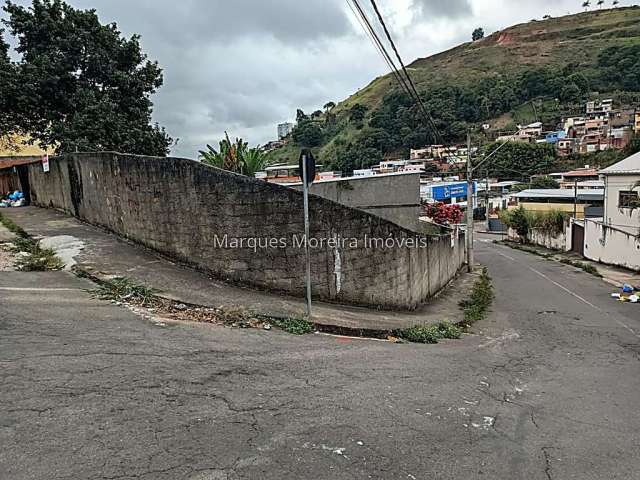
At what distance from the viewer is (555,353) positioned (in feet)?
24.4

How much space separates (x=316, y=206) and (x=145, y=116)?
51.3 feet

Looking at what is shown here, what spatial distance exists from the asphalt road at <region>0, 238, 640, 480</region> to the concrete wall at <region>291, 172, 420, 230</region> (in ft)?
24.6

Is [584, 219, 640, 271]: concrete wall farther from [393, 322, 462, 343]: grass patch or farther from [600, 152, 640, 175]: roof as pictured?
[393, 322, 462, 343]: grass patch

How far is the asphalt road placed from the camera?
2844 millimetres

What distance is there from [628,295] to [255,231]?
1354 centimetres

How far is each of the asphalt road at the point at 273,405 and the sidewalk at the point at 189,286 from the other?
783 mm

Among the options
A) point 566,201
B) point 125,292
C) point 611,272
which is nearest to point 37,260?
point 125,292

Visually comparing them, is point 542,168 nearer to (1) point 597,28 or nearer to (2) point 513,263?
(2) point 513,263

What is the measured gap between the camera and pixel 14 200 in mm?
15727

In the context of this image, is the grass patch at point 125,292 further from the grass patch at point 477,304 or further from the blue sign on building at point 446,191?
the blue sign on building at point 446,191

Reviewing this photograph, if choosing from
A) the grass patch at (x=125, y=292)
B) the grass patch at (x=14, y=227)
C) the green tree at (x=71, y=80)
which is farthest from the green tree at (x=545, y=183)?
the grass patch at (x=125, y=292)

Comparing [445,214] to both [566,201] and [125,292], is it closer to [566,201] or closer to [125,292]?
[125,292]

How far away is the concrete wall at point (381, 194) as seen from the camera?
523 inches

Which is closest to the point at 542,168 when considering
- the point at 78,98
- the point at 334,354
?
the point at 78,98
